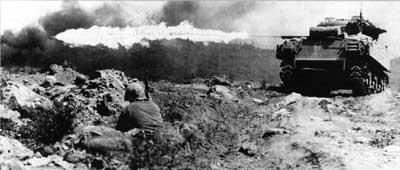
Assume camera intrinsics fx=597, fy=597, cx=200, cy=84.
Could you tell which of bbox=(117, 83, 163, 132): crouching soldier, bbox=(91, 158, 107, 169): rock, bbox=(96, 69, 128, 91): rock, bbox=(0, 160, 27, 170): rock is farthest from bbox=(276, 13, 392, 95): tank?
bbox=(0, 160, 27, 170): rock

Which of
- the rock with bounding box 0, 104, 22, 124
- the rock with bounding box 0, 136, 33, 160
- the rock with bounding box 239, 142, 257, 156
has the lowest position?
the rock with bounding box 239, 142, 257, 156

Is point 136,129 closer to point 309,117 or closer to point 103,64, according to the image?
point 309,117

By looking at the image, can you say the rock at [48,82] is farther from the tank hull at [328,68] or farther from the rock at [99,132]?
the tank hull at [328,68]

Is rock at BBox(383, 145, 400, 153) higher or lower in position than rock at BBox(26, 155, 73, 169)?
lower

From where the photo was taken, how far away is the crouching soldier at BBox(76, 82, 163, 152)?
36.0 ft

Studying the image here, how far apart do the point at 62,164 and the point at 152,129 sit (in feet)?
7.53

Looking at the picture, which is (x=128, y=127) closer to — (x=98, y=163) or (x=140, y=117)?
(x=140, y=117)

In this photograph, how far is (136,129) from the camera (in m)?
11.8

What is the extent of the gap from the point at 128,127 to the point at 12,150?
8.82 ft

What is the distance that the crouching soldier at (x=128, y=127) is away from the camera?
432 inches

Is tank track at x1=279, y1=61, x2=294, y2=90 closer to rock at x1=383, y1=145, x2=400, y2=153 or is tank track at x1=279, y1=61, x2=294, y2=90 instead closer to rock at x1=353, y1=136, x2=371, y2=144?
rock at x1=353, y1=136, x2=371, y2=144

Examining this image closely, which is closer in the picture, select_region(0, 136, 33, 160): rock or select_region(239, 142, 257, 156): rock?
select_region(0, 136, 33, 160): rock

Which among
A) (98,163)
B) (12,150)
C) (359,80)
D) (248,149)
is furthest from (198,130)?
(359,80)

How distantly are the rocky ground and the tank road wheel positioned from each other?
5.94 ft
